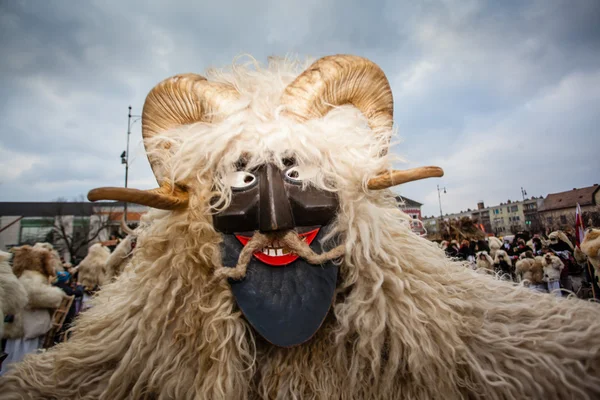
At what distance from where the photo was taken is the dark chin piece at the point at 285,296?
4.26 feet

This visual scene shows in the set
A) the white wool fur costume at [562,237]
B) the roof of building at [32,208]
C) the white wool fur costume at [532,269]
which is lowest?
the white wool fur costume at [532,269]

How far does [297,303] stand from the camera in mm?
1316

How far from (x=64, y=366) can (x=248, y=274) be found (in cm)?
101

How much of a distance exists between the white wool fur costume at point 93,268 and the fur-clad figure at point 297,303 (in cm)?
766

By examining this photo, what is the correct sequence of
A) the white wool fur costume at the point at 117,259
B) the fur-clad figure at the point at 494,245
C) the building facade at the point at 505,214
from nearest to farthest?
the white wool fur costume at the point at 117,259 < the fur-clad figure at the point at 494,245 < the building facade at the point at 505,214

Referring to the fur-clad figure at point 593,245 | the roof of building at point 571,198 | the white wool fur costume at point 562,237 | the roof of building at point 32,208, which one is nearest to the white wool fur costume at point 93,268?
the fur-clad figure at point 593,245

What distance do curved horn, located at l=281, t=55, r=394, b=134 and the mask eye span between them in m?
0.30

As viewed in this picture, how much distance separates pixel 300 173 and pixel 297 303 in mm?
587

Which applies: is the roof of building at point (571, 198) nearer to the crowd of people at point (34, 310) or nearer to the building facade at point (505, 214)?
the building facade at point (505, 214)

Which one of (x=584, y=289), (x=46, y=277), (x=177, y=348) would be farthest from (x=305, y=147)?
(x=584, y=289)

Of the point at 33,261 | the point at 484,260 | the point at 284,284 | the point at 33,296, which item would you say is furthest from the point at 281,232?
the point at 484,260

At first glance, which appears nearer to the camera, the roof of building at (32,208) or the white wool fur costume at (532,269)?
the white wool fur costume at (532,269)

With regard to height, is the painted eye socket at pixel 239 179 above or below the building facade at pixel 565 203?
below

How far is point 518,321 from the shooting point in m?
1.50
